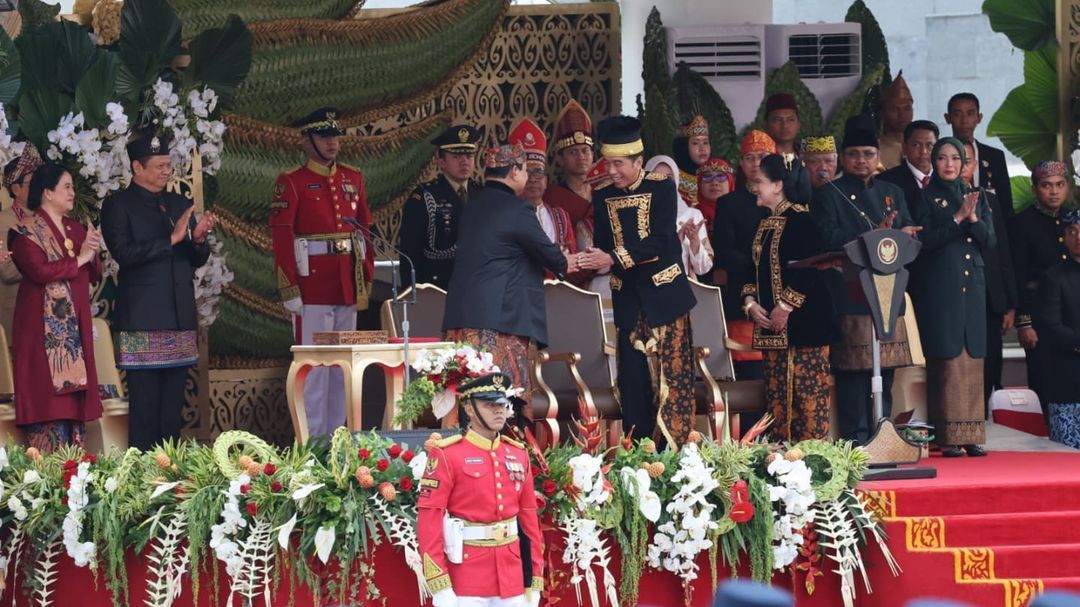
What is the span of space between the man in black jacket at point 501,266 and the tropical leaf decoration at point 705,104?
3650 millimetres

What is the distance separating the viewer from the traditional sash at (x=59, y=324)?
7207mm

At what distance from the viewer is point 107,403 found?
26.0 ft

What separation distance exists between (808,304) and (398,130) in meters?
3.34

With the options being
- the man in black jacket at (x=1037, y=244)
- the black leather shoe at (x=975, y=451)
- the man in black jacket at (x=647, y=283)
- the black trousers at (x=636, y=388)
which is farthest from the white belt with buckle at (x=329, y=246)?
the man in black jacket at (x=1037, y=244)

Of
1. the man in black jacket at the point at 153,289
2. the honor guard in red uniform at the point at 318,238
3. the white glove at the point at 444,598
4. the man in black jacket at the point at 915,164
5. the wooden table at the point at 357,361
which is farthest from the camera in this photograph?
the man in black jacket at the point at 915,164

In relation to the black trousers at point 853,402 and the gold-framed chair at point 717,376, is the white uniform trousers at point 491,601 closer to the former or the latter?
the gold-framed chair at point 717,376

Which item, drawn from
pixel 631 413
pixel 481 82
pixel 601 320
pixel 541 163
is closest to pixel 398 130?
pixel 481 82

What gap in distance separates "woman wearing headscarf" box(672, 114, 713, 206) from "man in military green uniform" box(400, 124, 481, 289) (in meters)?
1.28

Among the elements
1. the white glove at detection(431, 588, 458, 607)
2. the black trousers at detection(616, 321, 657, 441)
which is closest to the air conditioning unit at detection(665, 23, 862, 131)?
the black trousers at detection(616, 321, 657, 441)

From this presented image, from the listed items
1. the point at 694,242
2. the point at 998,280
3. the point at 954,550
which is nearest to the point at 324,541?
the point at 954,550

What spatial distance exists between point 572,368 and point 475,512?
116 inches

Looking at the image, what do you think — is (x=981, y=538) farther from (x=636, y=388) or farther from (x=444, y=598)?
(x=444, y=598)

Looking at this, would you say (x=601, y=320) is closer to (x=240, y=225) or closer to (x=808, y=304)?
(x=808, y=304)

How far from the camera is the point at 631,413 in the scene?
25.5 ft
